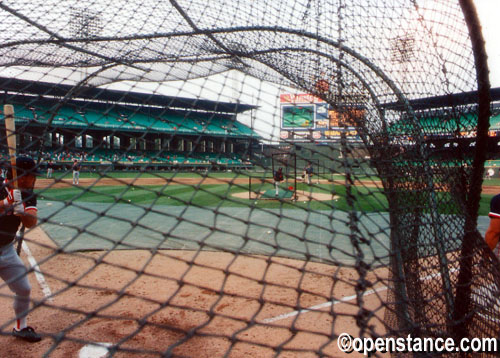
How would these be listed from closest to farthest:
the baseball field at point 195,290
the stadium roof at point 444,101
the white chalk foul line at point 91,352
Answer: the baseball field at point 195,290 < the stadium roof at point 444,101 < the white chalk foul line at point 91,352

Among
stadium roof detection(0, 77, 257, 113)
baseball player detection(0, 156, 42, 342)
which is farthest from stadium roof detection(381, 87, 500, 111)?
baseball player detection(0, 156, 42, 342)

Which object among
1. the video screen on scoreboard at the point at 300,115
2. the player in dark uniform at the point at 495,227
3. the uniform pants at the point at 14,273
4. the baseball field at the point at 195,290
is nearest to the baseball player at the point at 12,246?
the uniform pants at the point at 14,273

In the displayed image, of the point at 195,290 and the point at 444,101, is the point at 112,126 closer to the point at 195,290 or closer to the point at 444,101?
the point at 195,290

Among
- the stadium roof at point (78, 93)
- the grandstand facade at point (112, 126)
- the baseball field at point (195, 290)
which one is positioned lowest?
the baseball field at point (195, 290)

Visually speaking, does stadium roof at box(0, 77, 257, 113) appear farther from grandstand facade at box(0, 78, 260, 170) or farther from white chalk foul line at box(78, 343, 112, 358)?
white chalk foul line at box(78, 343, 112, 358)

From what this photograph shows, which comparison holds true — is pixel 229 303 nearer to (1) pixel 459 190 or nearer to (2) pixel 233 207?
(1) pixel 459 190

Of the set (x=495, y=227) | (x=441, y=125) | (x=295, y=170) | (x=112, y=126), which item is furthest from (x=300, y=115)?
(x=112, y=126)

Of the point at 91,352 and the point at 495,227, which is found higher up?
the point at 495,227

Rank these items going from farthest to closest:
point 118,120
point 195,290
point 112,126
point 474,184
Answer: point 112,126, point 195,290, point 118,120, point 474,184

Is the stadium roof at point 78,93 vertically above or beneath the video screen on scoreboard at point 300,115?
above

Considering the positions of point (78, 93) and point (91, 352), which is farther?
point (78, 93)

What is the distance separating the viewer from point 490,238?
284 centimetres

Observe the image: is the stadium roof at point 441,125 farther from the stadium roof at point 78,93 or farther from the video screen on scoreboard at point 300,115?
the stadium roof at point 78,93

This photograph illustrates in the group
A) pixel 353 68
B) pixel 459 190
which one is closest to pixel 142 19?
pixel 353 68
